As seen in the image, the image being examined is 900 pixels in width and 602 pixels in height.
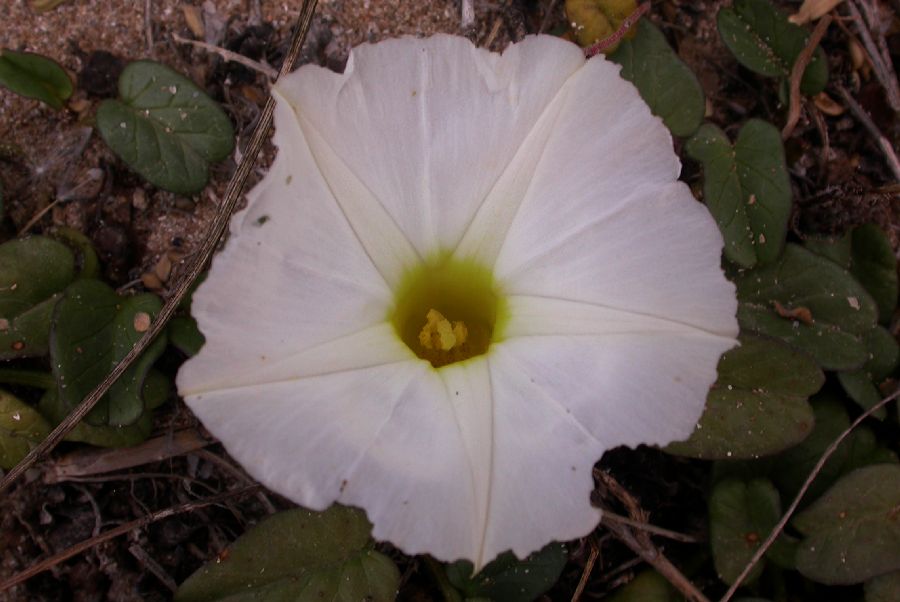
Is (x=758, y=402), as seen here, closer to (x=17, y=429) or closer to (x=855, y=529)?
(x=855, y=529)

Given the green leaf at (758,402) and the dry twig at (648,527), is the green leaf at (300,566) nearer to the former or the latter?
the dry twig at (648,527)

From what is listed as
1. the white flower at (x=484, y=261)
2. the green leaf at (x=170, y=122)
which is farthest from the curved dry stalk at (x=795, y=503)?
the green leaf at (x=170, y=122)

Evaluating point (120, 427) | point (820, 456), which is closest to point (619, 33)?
point (820, 456)

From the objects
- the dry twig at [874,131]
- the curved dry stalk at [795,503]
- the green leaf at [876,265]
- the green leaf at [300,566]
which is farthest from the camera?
the dry twig at [874,131]

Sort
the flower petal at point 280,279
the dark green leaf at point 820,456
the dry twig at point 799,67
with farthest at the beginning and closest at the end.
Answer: the dry twig at point 799,67
the dark green leaf at point 820,456
the flower petal at point 280,279

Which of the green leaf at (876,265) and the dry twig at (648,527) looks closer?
the dry twig at (648,527)

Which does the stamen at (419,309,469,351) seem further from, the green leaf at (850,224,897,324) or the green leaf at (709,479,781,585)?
the green leaf at (850,224,897,324)

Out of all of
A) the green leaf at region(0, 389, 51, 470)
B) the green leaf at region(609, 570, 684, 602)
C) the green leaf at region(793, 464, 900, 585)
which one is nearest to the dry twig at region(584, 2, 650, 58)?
the green leaf at region(793, 464, 900, 585)
